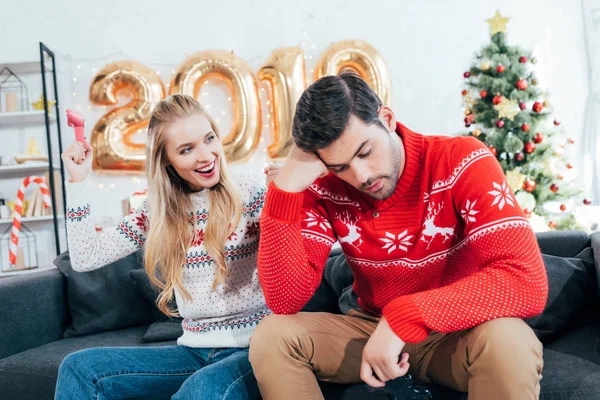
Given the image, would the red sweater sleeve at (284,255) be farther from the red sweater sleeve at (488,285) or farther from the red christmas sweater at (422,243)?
the red sweater sleeve at (488,285)

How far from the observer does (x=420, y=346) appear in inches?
52.3

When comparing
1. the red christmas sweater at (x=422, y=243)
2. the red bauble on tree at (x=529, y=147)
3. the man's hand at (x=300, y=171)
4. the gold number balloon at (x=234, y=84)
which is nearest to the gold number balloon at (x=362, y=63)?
the gold number balloon at (x=234, y=84)

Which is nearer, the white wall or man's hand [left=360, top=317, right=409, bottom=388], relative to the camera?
man's hand [left=360, top=317, right=409, bottom=388]

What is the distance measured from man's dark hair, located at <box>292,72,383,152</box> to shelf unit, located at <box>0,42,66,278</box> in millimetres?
2844

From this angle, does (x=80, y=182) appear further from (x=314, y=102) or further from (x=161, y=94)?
(x=161, y=94)

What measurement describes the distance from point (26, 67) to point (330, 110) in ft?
11.0

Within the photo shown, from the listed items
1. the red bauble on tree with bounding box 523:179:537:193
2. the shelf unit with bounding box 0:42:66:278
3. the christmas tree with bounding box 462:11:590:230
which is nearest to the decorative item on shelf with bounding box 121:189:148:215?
the shelf unit with bounding box 0:42:66:278

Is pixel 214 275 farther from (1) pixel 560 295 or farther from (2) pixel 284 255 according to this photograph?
(1) pixel 560 295

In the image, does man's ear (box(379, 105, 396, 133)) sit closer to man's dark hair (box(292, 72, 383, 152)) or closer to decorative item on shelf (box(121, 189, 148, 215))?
man's dark hair (box(292, 72, 383, 152))

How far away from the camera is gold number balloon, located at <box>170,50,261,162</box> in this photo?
11.8ft

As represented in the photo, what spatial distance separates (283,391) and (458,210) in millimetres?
561

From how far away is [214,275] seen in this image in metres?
1.54

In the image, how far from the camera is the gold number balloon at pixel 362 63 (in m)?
3.59

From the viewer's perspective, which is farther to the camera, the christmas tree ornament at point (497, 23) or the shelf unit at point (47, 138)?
the shelf unit at point (47, 138)
